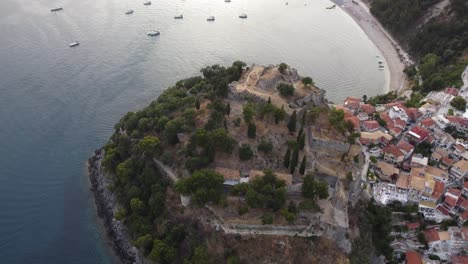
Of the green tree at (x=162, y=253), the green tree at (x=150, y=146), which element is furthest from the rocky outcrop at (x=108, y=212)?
the green tree at (x=150, y=146)

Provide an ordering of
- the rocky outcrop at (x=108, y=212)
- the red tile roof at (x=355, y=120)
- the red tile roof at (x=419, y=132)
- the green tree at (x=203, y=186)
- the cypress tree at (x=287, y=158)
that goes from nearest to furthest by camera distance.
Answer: the green tree at (x=203, y=186), the cypress tree at (x=287, y=158), the rocky outcrop at (x=108, y=212), the red tile roof at (x=355, y=120), the red tile roof at (x=419, y=132)

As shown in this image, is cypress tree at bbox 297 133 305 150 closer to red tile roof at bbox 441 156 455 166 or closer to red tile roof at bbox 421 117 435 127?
red tile roof at bbox 441 156 455 166

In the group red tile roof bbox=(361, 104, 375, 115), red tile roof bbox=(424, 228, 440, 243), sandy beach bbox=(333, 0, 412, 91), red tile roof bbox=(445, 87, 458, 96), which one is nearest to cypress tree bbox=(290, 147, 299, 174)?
red tile roof bbox=(424, 228, 440, 243)

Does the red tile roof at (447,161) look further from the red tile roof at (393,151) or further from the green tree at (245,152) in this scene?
the green tree at (245,152)

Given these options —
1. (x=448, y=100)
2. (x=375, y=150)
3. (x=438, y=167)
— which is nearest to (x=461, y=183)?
(x=438, y=167)

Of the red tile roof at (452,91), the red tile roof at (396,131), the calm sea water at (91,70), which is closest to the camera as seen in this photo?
the calm sea water at (91,70)

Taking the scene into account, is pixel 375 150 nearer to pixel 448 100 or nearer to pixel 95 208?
pixel 448 100

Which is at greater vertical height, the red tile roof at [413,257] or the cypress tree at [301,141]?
the cypress tree at [301,141]
